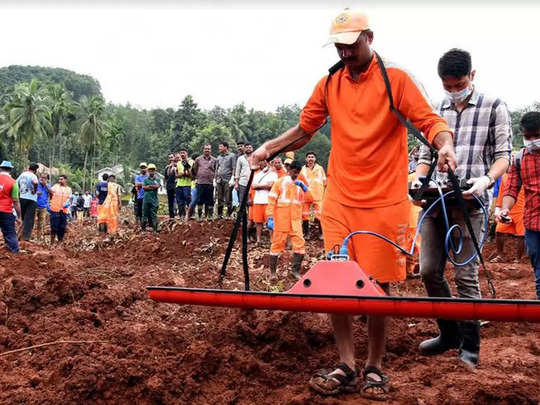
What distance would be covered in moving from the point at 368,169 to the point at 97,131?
52.9 meters

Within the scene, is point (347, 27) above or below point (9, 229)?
above

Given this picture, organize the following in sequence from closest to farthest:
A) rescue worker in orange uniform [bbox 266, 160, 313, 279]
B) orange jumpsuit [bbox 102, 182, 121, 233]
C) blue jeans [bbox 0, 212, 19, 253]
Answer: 1. rescue worker in orange uniform [bbox 266, 160, 313, 279]
2. blue jeans [bbox 0, 212, 19, 253]
3. orange jumpsuit [bbox 102, 182, 121, 233]

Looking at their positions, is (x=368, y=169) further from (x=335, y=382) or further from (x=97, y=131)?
(x=97, y=131)

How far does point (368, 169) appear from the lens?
10.7 feet

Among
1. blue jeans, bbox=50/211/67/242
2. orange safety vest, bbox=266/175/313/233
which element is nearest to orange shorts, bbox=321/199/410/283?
orange safety vest, bbox=266/175/313/233

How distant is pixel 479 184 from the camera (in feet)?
10.6

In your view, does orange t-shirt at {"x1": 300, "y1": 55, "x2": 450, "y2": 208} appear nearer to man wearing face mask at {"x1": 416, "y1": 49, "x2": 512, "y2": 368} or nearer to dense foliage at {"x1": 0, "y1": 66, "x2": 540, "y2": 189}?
man wearing face mask at {"x1": 416, "y1": 49, "x2": 512, "y2": 368}

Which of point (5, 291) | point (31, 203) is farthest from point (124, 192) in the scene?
point (5, 291)

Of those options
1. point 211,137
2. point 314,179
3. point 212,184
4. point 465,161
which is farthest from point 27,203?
point 211,137

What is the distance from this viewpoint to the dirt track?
3.21 meters

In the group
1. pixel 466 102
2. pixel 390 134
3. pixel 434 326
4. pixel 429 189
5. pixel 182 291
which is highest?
pixel 466 102

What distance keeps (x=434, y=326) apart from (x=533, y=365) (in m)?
1.21

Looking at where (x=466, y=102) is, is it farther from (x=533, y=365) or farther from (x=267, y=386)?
(x=267, y=386)

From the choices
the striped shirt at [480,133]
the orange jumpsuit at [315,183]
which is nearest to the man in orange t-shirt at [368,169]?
the striped shirt at [480,133]
